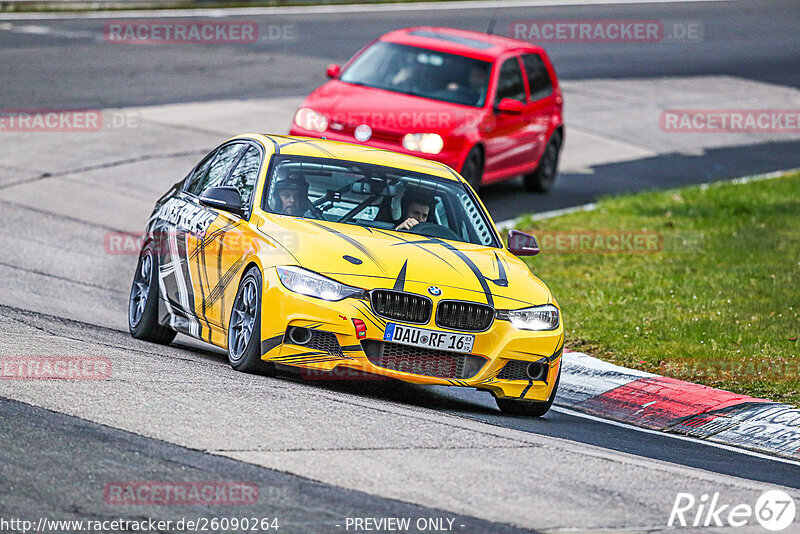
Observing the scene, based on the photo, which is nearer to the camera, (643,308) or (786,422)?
(786,422)

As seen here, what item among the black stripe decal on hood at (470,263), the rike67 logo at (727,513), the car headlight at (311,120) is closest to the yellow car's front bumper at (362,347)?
the black stripe decal on hood at (470,263)

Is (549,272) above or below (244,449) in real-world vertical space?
below

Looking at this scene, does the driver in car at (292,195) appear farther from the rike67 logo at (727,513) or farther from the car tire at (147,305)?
the rike67 logo at (727,513)

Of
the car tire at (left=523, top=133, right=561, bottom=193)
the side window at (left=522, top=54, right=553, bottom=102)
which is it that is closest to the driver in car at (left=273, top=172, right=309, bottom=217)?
the side window at (left=522, top=54, right=553, bottom=102)

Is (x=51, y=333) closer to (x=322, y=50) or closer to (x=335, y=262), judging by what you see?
(x=335, y=262)

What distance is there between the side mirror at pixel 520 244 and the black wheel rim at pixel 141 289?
2.69m

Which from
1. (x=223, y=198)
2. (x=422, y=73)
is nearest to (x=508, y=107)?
(x=422, y=73)

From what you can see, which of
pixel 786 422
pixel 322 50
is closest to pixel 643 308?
pixel 786 422

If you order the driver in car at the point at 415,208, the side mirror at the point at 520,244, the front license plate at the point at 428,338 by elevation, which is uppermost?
the driver in car at the point at 415,208

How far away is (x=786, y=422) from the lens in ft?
31.0

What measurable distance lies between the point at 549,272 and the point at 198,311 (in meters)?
5.55

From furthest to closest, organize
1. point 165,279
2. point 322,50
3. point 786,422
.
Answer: point 322,50
point 165,279
point 786,422

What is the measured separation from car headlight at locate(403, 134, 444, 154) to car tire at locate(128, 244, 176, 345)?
5.78 metres

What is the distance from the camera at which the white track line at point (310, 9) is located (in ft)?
104
